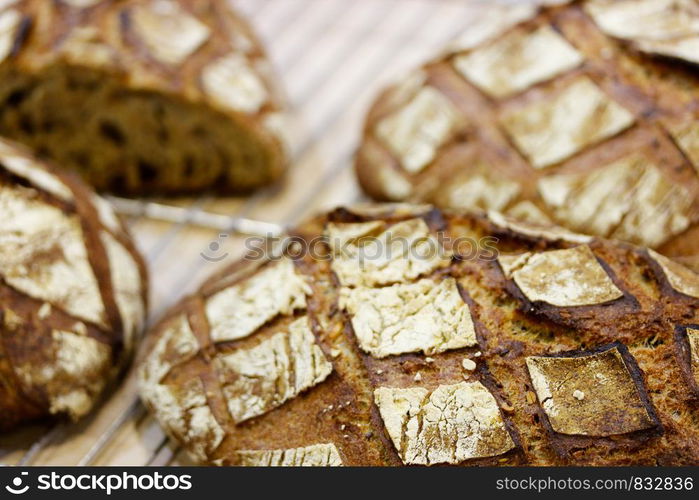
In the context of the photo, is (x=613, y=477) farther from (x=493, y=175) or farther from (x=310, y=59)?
(x=310, y=59)

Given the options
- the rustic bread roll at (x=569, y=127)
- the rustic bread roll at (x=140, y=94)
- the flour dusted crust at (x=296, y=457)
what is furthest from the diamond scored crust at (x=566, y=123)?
the flour dusted crust at (x=296, y=457)

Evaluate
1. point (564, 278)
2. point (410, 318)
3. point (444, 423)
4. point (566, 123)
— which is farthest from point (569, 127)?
point (444, 423)

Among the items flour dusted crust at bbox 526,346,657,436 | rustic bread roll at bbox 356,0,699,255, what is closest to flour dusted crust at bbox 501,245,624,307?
flour dusted crust at bbox 526,346,657,436

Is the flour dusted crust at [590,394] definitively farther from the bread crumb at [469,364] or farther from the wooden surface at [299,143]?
the wooden surface at [299,143]

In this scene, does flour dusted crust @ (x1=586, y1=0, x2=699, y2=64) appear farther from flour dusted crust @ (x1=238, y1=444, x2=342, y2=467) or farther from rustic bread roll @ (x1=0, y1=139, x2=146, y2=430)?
rustic bread roll @ (x1=0, y1=139, x2=146, y2=430)

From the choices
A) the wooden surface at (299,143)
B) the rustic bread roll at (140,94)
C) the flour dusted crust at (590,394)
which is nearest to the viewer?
the flour dusted crust at (590,394)

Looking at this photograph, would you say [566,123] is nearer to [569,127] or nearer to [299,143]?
[569,127]
